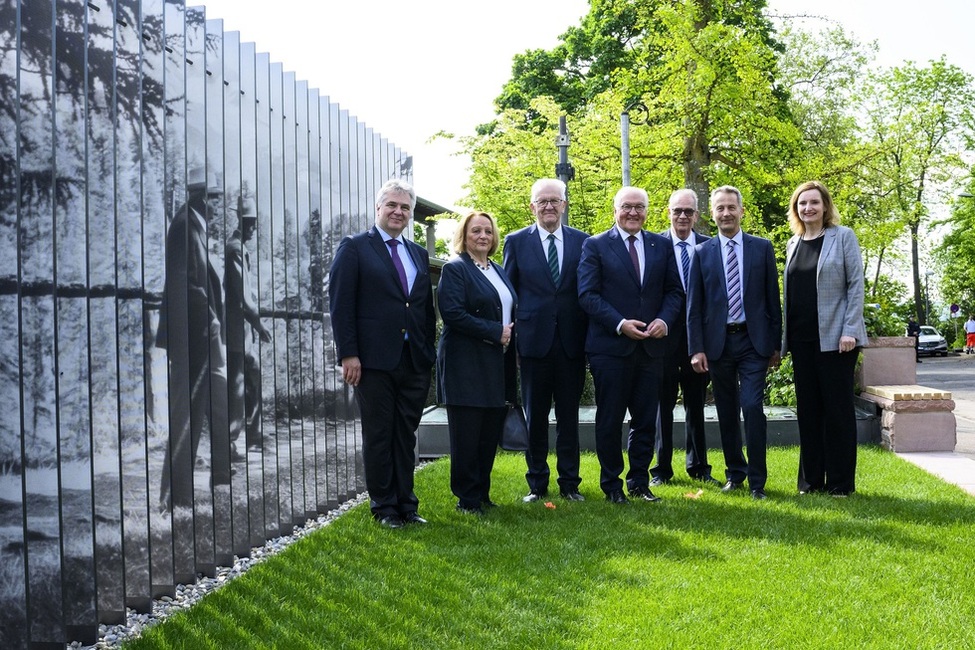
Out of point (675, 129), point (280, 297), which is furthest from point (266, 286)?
point (675, 129)

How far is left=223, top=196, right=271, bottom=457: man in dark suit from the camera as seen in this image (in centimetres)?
528

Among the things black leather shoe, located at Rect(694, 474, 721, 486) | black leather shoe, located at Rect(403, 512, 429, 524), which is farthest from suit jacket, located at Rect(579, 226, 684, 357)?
black leather shoe, located at Rect(403, 512, 429, 524)

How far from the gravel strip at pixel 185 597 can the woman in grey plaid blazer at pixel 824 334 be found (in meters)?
3.38

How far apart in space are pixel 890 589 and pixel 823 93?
3170 cm

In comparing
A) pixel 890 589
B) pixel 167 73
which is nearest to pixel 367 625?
pixel 890 589

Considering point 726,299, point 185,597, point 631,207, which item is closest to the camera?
point 185,597

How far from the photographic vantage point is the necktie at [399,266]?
20.3 feet

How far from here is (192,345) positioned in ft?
15.6

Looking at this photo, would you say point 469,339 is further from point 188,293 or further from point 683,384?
point 683,384

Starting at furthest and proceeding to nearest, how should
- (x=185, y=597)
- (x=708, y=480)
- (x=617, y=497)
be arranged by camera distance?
(x=708, y=480)
(x=617, y=497)
(x=185, y=597)

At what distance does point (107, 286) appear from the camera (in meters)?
3.96

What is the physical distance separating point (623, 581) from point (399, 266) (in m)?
2.57

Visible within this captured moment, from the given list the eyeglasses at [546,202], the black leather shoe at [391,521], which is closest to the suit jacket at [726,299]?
the eyeglasses at [546,202]

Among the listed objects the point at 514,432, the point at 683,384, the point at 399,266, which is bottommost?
the point at 514,432
